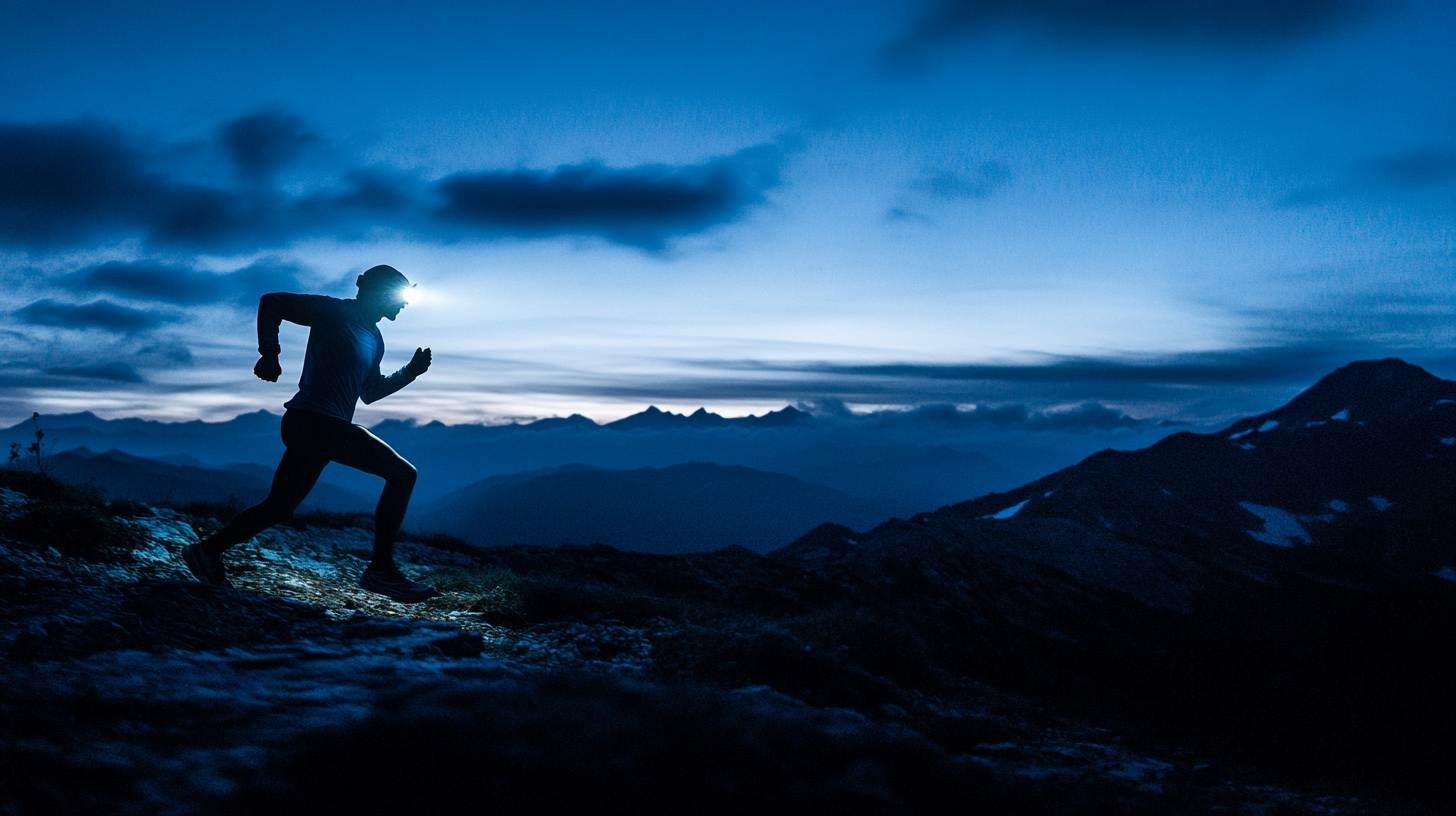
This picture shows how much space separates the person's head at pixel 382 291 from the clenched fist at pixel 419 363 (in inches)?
30.2

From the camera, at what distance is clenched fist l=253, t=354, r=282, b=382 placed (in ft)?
18.0

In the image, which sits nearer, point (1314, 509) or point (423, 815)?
point (423, 815)

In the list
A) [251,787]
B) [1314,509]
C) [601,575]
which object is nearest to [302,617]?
[251,787]

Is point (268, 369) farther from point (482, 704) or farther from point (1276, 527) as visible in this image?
point (1276, 527)

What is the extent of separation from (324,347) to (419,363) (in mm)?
1258

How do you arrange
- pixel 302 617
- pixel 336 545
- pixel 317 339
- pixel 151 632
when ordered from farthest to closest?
pixel 336 545
pixel 317 339
pixel 302 617
pixel 151 632

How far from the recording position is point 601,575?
55.2 feet

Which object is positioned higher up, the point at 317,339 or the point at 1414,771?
the point at 317,339

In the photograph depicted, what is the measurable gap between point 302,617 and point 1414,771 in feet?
286

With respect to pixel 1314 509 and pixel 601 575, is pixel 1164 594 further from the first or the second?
pixel 1314 509

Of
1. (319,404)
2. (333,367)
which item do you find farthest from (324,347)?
(319,404)

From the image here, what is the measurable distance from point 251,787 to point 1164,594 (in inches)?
4467

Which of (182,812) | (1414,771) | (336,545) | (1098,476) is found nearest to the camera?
(182,812)

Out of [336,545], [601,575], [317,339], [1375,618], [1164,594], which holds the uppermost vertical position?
[317,339]
